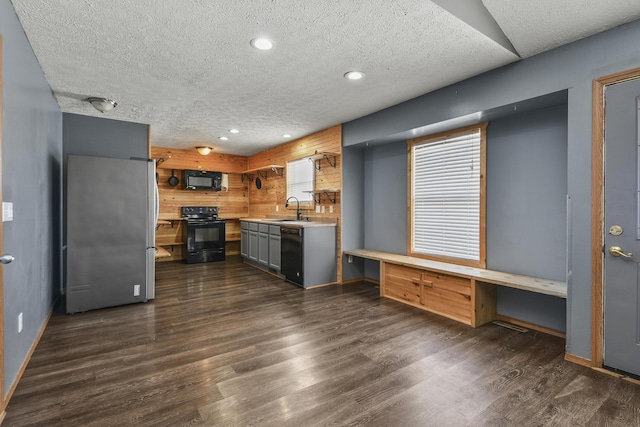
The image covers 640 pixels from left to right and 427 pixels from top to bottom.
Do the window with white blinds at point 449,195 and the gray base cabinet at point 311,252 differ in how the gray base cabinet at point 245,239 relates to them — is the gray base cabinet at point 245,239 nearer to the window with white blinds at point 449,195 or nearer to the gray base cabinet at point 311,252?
the gray base cabinet at point 311,252

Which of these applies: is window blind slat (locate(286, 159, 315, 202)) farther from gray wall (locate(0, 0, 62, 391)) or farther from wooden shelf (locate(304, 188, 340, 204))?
gray wall (locate(0, 0, 62, 391))

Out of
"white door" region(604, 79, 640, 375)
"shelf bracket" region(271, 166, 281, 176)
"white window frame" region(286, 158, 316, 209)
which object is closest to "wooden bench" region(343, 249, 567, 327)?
"white door" region(604, 79, 640, 375)

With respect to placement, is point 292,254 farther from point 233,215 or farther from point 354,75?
point 233,215

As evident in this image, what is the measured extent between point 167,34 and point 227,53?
0.46 meters

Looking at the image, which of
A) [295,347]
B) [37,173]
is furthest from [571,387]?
[37,173]

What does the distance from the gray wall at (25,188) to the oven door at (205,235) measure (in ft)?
10.1

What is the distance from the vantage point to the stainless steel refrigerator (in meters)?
3.50

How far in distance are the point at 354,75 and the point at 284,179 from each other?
3669mm

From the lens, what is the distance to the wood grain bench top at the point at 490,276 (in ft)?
8.91

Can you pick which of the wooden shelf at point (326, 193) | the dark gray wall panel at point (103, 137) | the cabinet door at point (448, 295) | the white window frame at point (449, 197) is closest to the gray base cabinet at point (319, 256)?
the wooden shelf at point (326, 193)

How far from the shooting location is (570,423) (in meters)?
1.74

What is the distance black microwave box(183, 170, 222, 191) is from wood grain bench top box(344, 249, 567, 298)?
4.40 metres

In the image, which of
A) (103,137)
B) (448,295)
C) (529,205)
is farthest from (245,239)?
(529,205)

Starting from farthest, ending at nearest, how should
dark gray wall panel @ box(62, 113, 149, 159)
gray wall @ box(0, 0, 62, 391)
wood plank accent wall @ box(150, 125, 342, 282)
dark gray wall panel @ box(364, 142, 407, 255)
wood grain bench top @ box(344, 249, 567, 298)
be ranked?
1. wood plank accent wall @ box(150, 125, 342, 282)
2. dark gray wall panel @ box(364, 142, 407, 255)
3. dark gray wall panel @ box(62, 113, 149, 159)
4. wood grain bench top @ box(344, 249, 567, 298)
5. gray wall @ box(0, 0, 62, 391)
